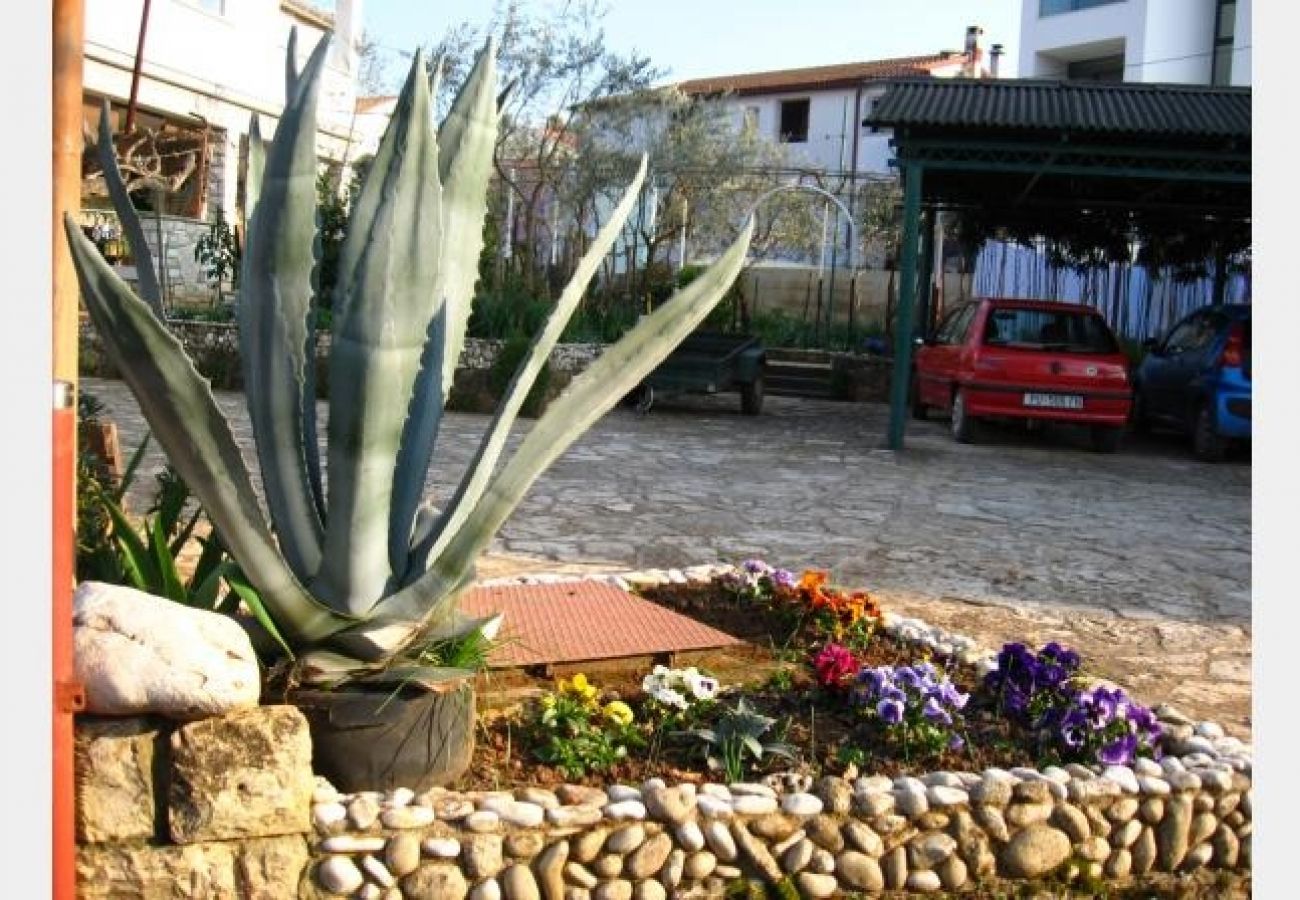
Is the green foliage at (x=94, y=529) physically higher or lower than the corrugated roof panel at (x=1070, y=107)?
lower

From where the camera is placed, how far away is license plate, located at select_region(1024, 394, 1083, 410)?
1354 cm

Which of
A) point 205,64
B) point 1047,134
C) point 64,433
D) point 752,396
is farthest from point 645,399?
point 64,433

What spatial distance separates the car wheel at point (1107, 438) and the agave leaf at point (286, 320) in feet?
38.7

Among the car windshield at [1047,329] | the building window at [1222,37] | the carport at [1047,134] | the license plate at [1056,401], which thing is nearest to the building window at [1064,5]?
the building window at [1222,37]

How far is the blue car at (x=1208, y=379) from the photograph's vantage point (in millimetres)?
13227

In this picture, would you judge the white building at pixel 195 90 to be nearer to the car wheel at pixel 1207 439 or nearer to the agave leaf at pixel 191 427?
the car wheel at pixel 1207 439

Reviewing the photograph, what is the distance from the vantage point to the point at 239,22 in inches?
871

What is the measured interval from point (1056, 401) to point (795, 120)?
3444 cm

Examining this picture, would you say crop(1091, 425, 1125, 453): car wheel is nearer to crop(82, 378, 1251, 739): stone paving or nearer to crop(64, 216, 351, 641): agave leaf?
crop(82, 378, 1251, 739): stone paving

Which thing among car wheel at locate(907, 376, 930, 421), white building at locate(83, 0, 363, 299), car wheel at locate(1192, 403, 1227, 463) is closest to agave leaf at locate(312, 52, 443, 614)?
car wheel at locate(1192, 403, 1227, 463)

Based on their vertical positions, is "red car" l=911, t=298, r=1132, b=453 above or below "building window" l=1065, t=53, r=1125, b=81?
below

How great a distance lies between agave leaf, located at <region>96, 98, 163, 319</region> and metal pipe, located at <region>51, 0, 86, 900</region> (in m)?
0.51

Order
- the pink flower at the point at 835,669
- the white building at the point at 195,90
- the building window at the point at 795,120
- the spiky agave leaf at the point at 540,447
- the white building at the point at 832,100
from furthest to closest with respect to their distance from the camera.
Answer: the building window at the point at 795,120 → the white building at the point at 832,100 → the white building at the point at 195,90 → the pink flower at the point at 835,669 → the spiky agave leaf at the point at 540,447

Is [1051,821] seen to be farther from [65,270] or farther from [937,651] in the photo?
[65,270]
